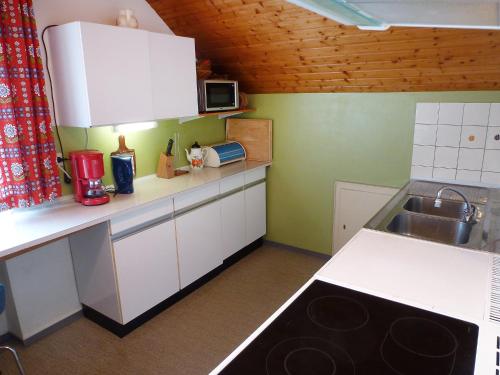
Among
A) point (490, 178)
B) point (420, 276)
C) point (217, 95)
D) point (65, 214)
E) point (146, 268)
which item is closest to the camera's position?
point (420, 276)

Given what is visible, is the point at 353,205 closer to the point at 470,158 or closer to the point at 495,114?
the point at 470,158

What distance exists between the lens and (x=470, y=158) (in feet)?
8.73

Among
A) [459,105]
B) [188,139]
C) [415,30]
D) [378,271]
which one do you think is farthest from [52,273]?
[459,105]

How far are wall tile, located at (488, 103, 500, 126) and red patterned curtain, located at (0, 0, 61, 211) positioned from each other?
2.89 metres

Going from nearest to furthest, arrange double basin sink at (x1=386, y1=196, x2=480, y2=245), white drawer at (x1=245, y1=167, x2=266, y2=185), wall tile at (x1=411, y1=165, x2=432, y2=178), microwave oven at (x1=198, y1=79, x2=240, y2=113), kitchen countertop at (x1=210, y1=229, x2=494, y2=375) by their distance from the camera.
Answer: kitchen countertop at (x1=210, y1=229, x2=494, y2=375) → double basin sink at (x1=386, y1=196, x2=480, y2=245) → wall tile at (x1=411, y1=165, x2=432, y2=178) → microwave oven at (x1=198, y1=79, x2=240, y2=113) → white drawer at (x1=245, y1=167, x2=266, y2=185)

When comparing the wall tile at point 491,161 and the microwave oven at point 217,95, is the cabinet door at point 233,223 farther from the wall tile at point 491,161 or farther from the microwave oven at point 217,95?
the wall tile at point 491,161

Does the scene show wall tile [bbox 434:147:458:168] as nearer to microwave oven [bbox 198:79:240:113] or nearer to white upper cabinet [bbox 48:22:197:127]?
microwave oven [bbox 198:79:240:113]

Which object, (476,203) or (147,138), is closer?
(476,203)

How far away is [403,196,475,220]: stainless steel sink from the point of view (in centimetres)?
232

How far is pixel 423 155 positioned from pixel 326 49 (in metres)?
1.10

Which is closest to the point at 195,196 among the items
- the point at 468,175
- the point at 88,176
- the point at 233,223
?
the point at 233,223

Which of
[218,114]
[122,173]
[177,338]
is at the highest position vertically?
[218,114]

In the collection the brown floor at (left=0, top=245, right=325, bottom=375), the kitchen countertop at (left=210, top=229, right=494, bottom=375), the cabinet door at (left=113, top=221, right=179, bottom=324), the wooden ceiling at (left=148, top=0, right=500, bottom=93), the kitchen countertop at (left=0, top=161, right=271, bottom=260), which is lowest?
the brown floor at (left=0, top=245, right=325, bottom=375)

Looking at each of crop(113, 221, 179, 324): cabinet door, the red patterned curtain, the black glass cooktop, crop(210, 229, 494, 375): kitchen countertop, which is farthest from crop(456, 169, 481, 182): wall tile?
the red patterned curtain
